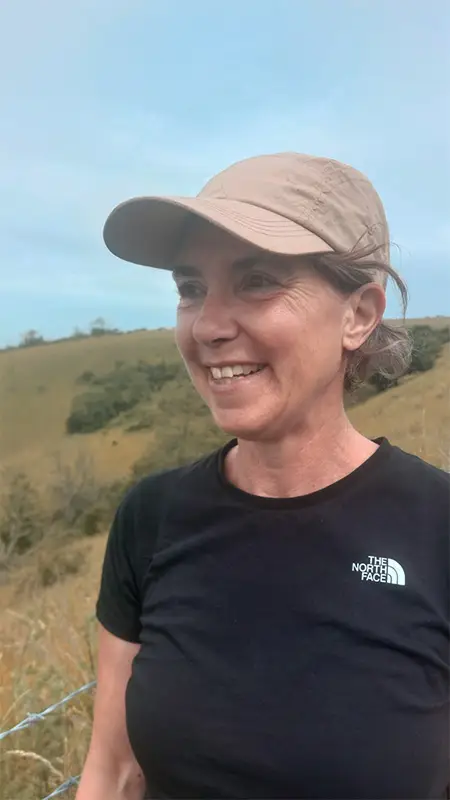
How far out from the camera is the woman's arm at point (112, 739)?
127cm

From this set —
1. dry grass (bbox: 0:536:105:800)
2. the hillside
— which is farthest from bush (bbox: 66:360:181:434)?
dry grass (bbox: 0:536:105:800)

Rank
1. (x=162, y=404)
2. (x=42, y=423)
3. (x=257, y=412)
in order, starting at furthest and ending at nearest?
(x=42, y=423)
(x=162, y=404)
(x=257, y=412)

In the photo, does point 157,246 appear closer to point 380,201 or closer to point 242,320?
point 242,320

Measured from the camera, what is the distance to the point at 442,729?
1.00 metres

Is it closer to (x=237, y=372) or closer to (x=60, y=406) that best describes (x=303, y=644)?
(x=237, y=372)

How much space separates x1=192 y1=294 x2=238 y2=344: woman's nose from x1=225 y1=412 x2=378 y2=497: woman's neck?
230 millimetres

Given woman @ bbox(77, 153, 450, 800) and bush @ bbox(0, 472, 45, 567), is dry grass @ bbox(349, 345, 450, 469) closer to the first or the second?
woman @ bbox(77, 153, 450, 800)

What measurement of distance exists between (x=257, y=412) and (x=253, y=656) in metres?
0.39

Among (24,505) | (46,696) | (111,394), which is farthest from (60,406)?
(46,696)

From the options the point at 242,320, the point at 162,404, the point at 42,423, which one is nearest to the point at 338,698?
the point at 242,320

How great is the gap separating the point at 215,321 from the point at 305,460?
0.30m

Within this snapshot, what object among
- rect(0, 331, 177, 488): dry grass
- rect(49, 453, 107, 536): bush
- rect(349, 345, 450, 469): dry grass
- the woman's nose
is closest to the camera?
the woman's nose

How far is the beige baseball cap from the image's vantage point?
1.03 m

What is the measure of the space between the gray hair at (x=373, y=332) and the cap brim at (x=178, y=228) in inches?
1.6
